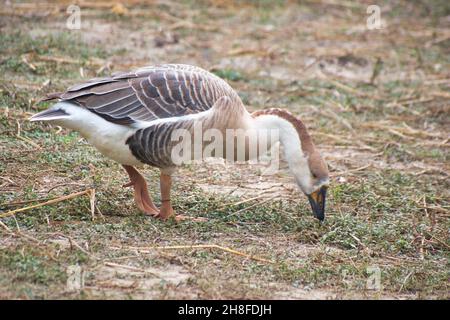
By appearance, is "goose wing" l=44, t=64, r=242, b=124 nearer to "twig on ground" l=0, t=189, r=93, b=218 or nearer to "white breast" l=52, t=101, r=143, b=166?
"white breast" l=52, t=101, r=143, b=166

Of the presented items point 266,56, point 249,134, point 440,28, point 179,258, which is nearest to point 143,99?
point 249,134

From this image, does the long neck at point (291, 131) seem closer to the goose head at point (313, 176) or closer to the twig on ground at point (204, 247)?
the goose head at point (313, 176)

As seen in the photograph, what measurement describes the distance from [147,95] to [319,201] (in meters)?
1.66

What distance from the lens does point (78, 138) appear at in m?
7.80

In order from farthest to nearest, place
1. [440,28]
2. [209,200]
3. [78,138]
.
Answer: [440,28], [78,138], [209,200]

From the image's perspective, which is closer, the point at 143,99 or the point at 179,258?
the point at 179,258

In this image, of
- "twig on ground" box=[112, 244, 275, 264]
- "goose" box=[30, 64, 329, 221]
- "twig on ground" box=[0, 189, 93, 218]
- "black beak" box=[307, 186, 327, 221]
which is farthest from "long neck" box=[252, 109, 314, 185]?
"twig on ground" box=[0, 189, 93, 218]

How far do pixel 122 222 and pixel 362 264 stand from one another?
1.87 meters

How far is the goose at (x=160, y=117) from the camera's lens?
599 cm

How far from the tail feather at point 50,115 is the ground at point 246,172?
757 millimetres

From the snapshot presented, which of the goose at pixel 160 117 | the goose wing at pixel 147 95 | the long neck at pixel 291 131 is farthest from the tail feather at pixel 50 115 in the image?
the long neck at pixel 291 131

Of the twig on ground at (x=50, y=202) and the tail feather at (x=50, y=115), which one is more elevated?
the tail feather at (x=50, y=115)

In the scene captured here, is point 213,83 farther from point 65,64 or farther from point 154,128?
point 65,64

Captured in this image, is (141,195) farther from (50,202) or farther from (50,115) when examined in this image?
(50,115)
